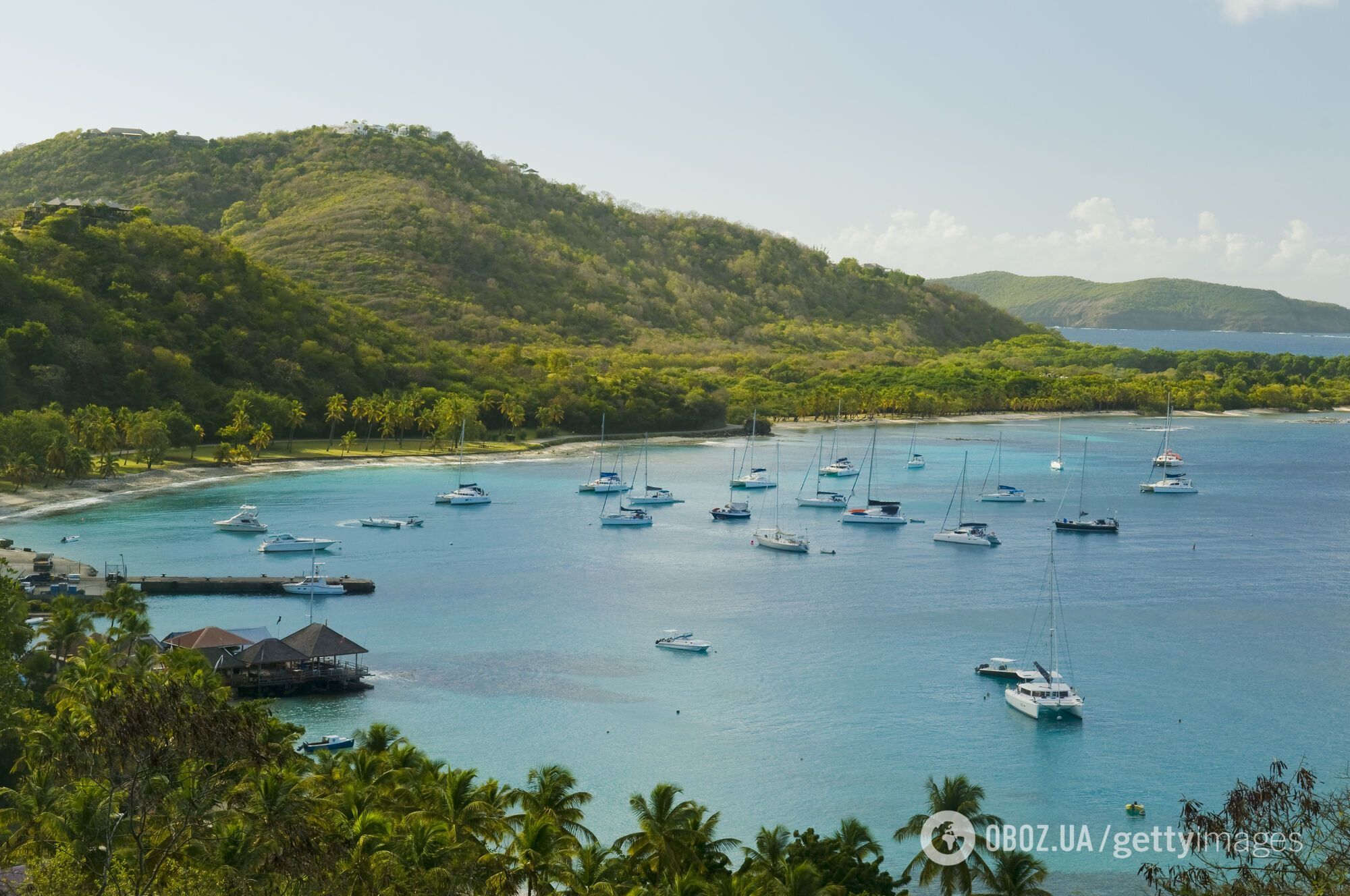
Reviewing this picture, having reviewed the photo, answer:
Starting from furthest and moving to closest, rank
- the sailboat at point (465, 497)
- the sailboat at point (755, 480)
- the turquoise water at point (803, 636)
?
the sailboat at point (755, 480) < the sailboat at point (465, 497) < the turquoise water at point (803, 636)

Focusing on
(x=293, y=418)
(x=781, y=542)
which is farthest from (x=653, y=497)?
(x=293, y=418)

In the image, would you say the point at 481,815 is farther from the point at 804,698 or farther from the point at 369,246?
the point at 369,246

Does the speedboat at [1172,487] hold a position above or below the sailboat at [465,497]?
above

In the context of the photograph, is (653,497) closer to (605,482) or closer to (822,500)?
(605,482)

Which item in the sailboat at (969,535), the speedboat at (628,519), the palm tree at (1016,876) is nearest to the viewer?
the palm tree at (1016,876)

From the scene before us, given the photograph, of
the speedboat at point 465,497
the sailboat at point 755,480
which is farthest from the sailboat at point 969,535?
the speedboat at point 465,497

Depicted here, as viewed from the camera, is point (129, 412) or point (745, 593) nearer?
point (745, 593)

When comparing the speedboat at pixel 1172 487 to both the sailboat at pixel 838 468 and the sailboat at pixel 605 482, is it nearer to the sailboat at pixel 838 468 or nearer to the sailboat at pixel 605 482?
the sailboat at pixel 838 468

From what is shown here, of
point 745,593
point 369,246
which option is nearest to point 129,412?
point 745,593
